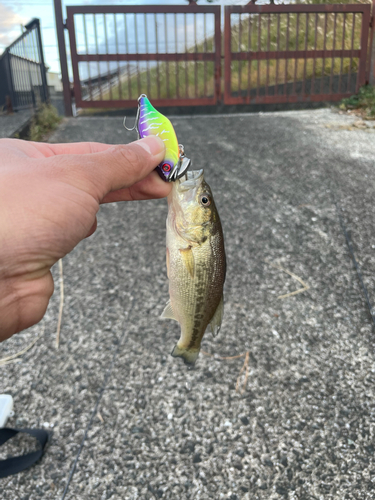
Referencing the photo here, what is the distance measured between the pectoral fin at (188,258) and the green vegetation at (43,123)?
643cm

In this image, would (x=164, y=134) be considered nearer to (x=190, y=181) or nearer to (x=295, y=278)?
(x=190, y=181)

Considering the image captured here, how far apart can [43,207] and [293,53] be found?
8.20 m

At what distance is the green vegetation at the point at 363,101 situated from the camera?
Result: 26.9ft

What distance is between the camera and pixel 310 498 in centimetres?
255

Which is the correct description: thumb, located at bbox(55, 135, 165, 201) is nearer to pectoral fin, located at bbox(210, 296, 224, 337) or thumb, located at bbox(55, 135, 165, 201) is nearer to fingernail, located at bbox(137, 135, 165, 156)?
fingernail, located at bbox(137, 135, 165, 156)

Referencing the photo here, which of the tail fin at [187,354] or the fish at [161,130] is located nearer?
the fish at [161,130]

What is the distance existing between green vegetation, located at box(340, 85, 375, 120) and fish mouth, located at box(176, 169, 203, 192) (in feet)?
23.8

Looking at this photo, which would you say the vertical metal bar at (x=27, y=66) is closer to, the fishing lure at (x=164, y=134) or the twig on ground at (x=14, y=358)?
the twig on ground at (x=14, y=358)

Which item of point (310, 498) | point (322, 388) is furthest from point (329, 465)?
point (322, 388)

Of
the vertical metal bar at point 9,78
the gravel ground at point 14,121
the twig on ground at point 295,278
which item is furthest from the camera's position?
the vertical metal bar at point 9,78

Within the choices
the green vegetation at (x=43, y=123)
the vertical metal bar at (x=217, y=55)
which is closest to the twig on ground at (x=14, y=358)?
the green vegetation at (x=43, y=123)

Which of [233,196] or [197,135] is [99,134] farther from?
[233,196]

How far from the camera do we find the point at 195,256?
182cm

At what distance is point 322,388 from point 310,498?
0.83 metres
